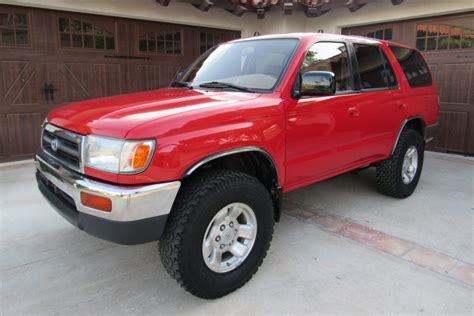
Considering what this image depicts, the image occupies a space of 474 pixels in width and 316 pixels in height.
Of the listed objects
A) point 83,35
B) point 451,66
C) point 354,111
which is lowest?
point 354,111

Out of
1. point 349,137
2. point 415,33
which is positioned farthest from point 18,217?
point 415,33

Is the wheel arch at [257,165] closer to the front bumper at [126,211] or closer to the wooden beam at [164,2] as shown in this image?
the front bumper at [126,211]

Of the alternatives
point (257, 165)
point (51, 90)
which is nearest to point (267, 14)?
point (51, 90)

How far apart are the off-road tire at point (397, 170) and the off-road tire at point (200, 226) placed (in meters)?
2.36

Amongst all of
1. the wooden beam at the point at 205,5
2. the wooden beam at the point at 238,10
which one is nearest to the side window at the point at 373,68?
the wooden beam at the point at 205,5

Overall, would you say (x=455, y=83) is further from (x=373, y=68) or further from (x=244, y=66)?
(x=244, y=66)

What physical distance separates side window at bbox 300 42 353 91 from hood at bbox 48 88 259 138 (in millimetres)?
741

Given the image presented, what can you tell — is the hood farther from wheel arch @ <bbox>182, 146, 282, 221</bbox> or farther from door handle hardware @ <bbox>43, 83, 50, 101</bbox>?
door handle hardware @ <bbox>43, 83, 50, 101</bbox>

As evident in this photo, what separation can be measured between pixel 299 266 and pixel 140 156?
168cm

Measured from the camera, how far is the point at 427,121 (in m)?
4.91

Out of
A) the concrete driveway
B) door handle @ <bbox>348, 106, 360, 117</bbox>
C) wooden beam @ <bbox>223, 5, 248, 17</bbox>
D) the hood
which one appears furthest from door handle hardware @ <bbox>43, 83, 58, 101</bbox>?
door handle @ <bbox>348, 106, 360, 117</bbox>

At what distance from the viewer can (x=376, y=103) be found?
3936 millimetres

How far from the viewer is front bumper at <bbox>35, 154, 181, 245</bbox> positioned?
2.14 meters

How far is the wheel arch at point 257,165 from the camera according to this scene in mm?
2742
